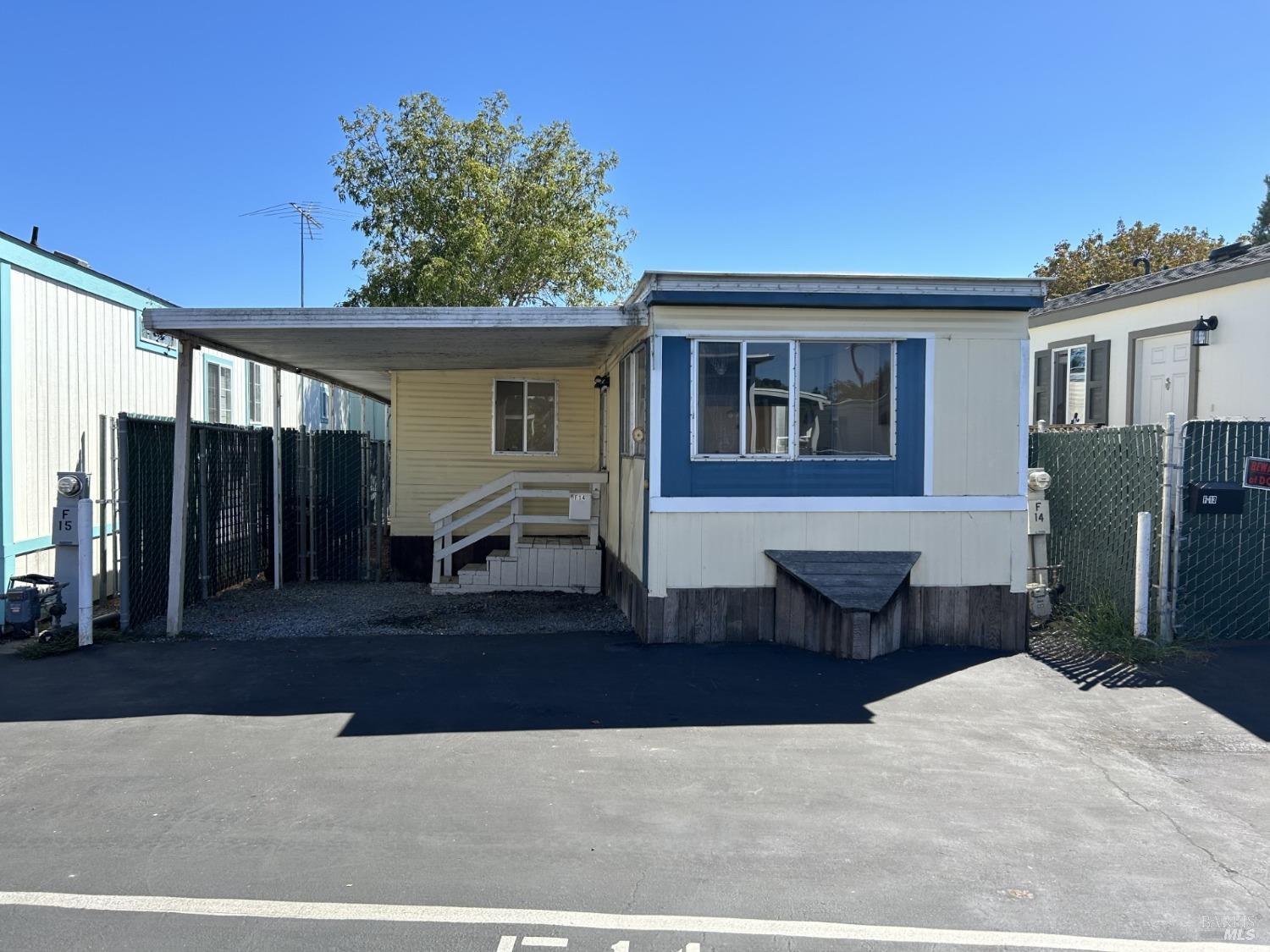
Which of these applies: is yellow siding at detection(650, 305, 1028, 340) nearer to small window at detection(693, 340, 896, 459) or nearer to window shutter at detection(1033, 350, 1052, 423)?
small window at detection(693, 340, 896, 459)

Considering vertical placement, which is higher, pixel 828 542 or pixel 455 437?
pixel 455 437

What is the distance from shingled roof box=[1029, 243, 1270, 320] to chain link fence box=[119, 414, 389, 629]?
28.8 ft

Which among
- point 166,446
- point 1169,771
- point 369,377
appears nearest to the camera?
point 1169,771

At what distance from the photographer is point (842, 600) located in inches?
296

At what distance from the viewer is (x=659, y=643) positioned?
8008mm

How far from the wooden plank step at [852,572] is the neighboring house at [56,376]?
6.90m

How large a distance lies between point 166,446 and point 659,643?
17.7 feet

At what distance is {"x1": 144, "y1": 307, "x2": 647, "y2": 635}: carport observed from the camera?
8.01 metres

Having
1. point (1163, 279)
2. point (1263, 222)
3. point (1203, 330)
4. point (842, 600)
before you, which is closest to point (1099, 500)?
point (842, 600)

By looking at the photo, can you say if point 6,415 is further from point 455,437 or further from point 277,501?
point 455,437

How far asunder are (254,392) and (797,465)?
10.2 meters

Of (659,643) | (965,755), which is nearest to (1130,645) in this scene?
(965,755)

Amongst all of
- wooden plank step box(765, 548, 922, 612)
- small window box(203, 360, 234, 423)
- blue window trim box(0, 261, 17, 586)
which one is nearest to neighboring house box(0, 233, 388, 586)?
blue window trim box(0, 261, 17, 586)

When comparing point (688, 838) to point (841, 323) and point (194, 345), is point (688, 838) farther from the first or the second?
point (194, 345)
